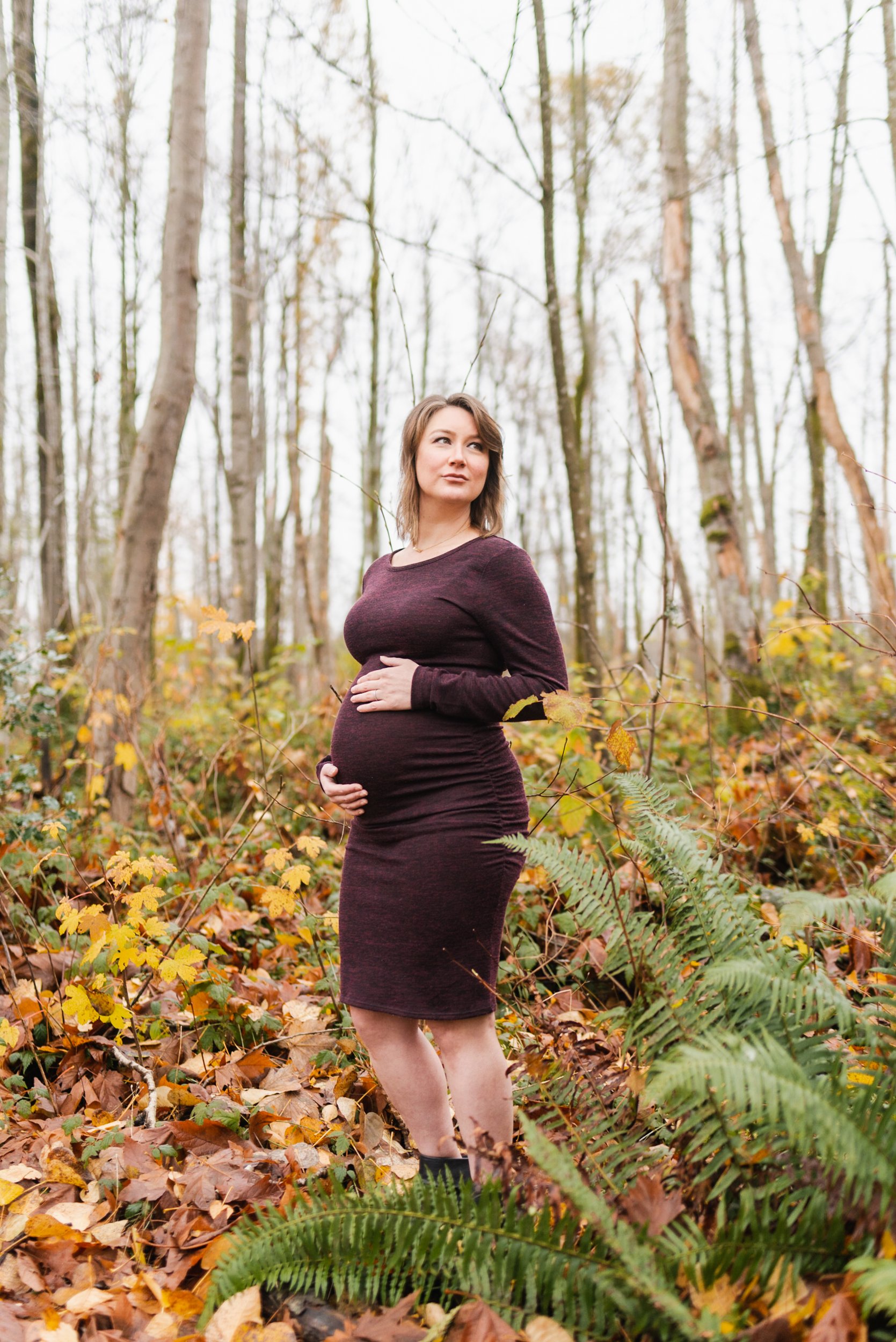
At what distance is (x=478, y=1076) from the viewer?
211cm

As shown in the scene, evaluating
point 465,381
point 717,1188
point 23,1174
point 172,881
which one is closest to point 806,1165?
point 717,1188

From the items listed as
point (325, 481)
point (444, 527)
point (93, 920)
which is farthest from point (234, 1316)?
point (325, 481)

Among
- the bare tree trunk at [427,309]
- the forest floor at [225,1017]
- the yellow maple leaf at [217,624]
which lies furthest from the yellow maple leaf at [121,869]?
the bare tree trunk at [427,309]

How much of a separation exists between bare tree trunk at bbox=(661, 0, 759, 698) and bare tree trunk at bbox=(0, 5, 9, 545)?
18.3 feet

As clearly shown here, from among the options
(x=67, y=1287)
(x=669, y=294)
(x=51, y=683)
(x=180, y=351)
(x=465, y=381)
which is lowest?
(x=67, y=1287)

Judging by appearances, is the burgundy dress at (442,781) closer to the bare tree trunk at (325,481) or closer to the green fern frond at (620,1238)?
the green fern frond at (620,1238)

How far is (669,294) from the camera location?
752 cm

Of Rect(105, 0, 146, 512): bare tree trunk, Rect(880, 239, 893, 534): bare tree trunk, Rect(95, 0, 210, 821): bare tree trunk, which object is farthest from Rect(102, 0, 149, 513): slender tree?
Rect(880, 239, 893, 534): bare tree trunk

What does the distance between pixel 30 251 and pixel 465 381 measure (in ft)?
17.8

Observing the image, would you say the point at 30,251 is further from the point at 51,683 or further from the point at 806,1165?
the point at 806,1165

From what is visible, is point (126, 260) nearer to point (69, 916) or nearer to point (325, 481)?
point (325, 481)

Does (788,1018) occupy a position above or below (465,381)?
below

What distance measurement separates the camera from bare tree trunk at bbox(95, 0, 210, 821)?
5039 mm

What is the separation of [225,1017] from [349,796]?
1.35 meters
